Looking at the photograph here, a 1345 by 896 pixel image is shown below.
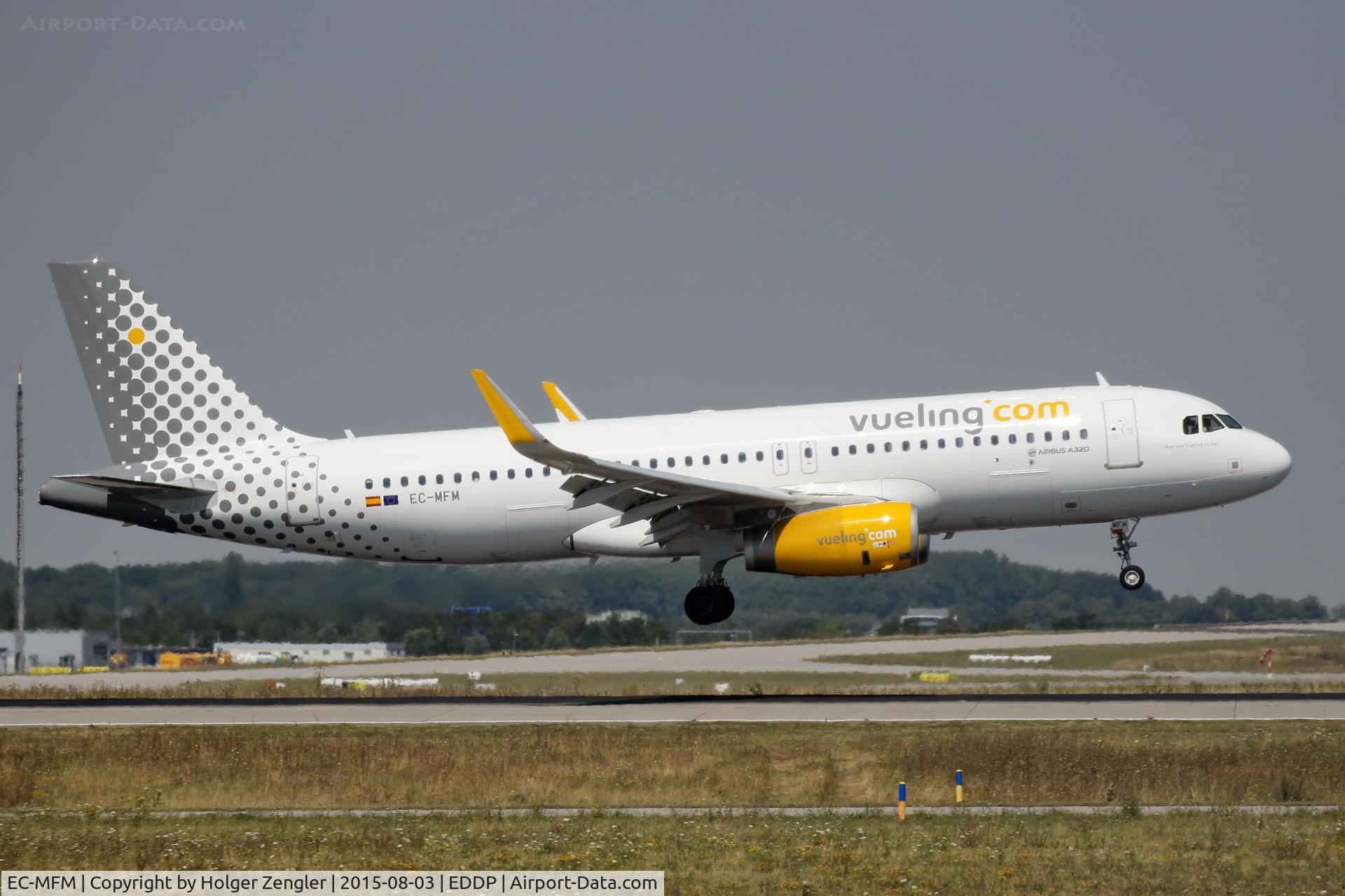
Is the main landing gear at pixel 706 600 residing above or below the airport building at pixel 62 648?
above

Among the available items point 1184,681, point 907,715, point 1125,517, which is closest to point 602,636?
point 1184,681

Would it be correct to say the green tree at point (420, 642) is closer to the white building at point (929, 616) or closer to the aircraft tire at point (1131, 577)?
the white building at point (929, 616)

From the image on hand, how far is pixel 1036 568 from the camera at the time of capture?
272 feet

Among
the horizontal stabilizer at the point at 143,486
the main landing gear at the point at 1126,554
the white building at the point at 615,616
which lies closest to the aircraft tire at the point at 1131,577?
the main landing gear at the point at 1126,554

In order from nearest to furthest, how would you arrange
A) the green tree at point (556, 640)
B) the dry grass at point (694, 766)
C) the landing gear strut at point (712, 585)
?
the dry grass at point (694, 766)
the landing gear strut at point (712, 585)
the green tree at point (556, 640)

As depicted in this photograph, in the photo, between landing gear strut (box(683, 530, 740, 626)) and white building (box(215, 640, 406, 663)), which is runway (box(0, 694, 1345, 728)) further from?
white building (box(215, 640, 406, 663))

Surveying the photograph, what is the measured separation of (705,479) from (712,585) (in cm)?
216

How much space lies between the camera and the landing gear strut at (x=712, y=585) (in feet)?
107

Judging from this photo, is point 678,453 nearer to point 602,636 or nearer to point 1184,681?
point 1184,681

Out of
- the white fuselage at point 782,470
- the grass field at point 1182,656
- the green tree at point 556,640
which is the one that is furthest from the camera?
the green tree at point 556,640

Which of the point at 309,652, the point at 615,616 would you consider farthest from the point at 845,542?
the point at 309,652

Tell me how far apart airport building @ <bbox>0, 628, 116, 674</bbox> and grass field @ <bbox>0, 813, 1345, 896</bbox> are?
31.8 m

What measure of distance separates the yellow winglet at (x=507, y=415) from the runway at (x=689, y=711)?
4.86 m
